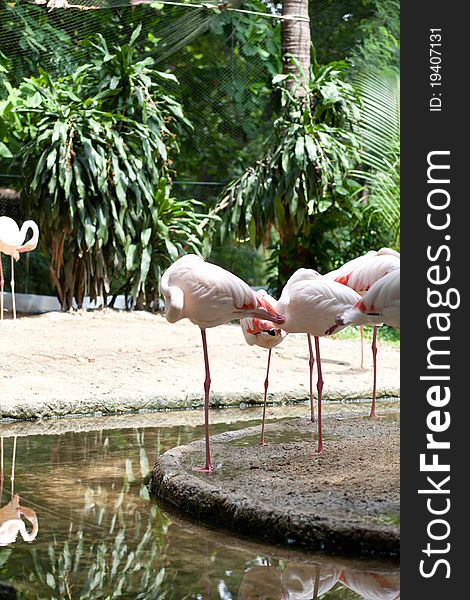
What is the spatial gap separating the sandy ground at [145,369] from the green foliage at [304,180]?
1853 millimetres

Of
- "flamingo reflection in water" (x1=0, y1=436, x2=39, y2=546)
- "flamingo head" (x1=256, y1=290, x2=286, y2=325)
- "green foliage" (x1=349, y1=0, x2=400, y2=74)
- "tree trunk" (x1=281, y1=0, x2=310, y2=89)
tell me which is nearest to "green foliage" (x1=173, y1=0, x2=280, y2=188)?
"green foliage" (x1=349, y1=0, x2=400, y2=74)

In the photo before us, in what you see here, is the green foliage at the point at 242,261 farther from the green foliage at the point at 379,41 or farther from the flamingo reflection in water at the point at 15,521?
the flamingo reflection in water at the point at 15,521

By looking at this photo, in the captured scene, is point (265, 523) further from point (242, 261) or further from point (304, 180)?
point (242, 261)

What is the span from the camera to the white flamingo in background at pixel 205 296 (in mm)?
4070

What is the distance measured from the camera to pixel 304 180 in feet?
32.5

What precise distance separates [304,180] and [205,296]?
5998mm

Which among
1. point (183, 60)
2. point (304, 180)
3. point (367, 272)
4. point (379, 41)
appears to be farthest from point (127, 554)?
point (379, 41)

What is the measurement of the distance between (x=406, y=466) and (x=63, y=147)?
725 centimetres

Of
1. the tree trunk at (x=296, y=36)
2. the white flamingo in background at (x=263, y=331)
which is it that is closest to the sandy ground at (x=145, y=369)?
the white flamingo in background at (x=263, y=331)

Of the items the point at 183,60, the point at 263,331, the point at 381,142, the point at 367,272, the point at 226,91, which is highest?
the point at 183,60

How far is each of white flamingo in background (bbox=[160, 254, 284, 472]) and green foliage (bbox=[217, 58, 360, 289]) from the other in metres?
5.78

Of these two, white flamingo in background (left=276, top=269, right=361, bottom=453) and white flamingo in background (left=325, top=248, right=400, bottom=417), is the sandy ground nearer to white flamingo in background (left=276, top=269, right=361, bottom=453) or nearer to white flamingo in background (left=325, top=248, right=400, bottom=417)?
white flamingo in background (left=325, top=248, right=400, bottom=417)

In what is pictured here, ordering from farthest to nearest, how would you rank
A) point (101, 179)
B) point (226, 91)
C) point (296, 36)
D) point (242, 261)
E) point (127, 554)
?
point (242, 261)
point (226, 91)
point (296, 36)
point (101, 179)
point (127, 554)

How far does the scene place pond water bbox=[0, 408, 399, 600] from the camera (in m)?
2.85
